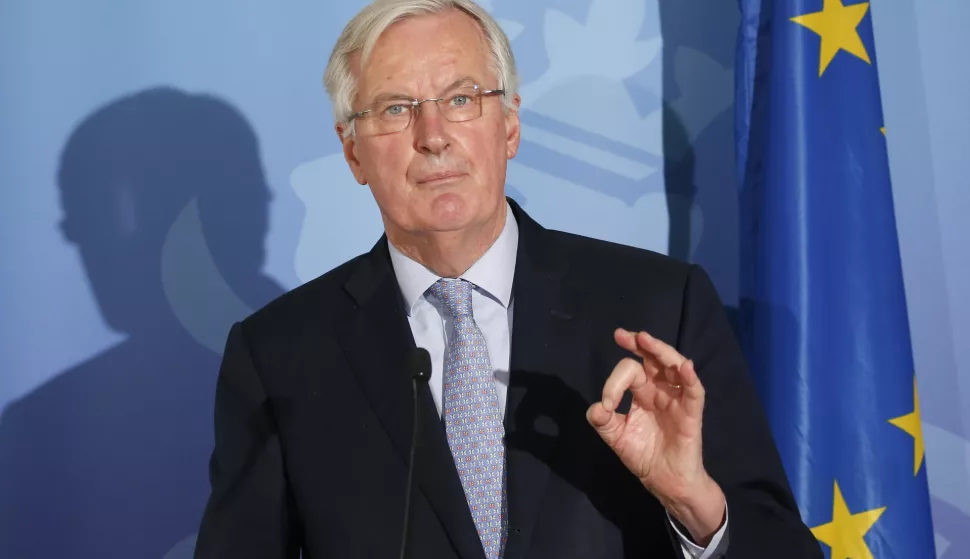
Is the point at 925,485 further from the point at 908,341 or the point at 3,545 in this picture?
the point at 3,545

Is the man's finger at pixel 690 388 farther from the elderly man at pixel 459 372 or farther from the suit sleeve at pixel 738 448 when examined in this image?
the suit sleeve at pixel 738 448

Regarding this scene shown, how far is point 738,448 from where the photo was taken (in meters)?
1.47

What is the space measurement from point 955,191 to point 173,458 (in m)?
2.01

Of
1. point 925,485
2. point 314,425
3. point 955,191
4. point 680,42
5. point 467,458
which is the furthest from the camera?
point 680,42

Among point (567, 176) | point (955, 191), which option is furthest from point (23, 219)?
point (955, 191)

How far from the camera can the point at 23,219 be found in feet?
7.79

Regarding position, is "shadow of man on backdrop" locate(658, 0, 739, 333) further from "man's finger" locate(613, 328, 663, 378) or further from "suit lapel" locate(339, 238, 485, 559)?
"man's finger" locate(613, 328, 663, 378)

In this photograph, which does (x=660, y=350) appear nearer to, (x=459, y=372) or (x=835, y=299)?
(x=459, y=372)

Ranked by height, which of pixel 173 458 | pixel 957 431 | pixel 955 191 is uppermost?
pixel 955 191

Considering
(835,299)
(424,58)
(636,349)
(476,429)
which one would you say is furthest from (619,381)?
(835,299)

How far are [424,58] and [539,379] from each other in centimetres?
58

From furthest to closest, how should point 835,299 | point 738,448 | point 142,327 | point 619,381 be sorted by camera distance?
point 142,327
point 835,299
point 738,448
point 619,381

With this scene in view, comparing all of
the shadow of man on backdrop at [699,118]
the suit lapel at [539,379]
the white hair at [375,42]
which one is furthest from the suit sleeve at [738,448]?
the shadow of man on backdrop at [699,118]

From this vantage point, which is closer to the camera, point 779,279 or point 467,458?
point 467,458
